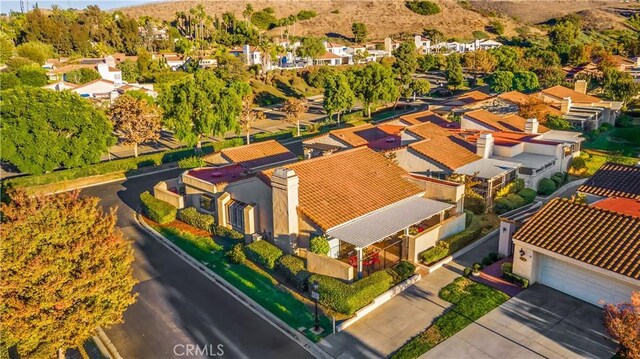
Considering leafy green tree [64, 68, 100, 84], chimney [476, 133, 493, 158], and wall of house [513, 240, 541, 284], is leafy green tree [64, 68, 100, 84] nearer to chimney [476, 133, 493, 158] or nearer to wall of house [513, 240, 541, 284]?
chimney [476, 133, 493, 158]

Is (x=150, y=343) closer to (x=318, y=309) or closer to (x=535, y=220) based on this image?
(x=318, y=309)

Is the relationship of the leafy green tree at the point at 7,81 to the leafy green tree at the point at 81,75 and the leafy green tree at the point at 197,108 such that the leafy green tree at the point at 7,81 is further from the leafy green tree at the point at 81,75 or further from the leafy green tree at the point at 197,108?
the leafy green tree at the point at 197,108

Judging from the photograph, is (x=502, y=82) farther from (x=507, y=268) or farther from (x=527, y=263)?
(x=527, y=263)

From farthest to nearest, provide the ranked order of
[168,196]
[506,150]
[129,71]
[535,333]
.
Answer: [129,71], [506,150], [168,196], [535,333]

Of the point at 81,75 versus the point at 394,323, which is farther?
the point at 81,75

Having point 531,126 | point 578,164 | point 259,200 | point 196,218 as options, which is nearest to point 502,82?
point 531,126

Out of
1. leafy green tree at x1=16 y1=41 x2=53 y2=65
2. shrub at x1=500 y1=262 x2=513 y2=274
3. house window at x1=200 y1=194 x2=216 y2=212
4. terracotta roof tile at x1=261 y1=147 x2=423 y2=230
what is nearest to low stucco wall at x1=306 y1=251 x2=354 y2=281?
terracotta roof tile at x1=261 y1=147 x2=423 y2=230
